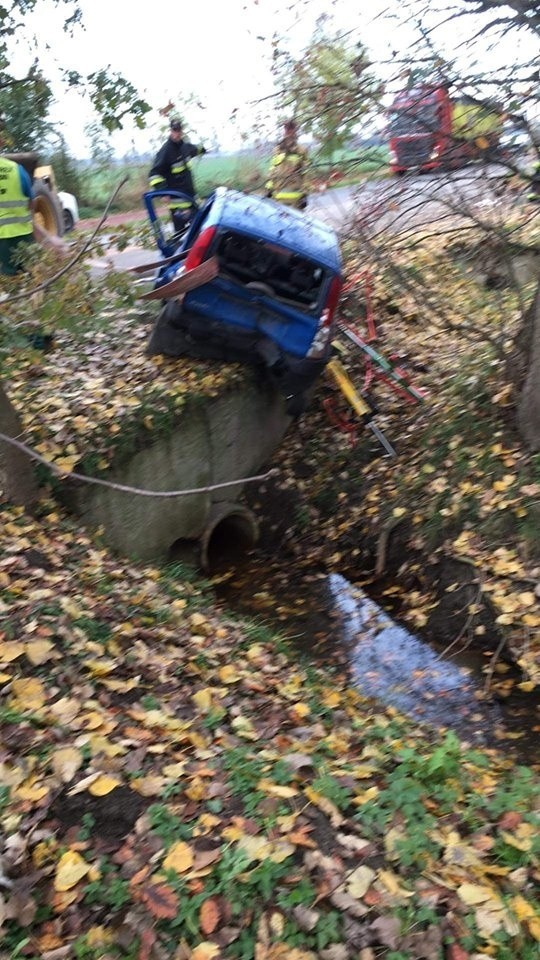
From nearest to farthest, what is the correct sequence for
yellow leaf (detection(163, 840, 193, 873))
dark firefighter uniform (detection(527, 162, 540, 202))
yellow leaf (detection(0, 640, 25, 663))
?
yellow leaf (detection(163, 840, 193, 873)) → yellow leaf (detection(0, 640, 25, 663)) → dark firefighter uniform (detection(527, 162, 540, 202))

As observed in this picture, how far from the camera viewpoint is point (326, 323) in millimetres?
6945

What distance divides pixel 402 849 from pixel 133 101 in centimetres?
427

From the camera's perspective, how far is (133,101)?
14.1ft

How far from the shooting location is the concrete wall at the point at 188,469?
631 centimetres

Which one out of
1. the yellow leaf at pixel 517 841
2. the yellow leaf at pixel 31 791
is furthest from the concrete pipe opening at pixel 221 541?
the yellow leaf at pixel 517 841

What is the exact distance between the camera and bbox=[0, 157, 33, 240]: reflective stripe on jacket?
24.0 ft

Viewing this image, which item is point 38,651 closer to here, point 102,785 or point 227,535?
point 102,785

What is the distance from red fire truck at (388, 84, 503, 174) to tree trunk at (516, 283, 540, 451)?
129cm

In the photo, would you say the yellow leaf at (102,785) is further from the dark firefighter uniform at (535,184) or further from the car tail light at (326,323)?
the dark firefighter uniform at (535,184)

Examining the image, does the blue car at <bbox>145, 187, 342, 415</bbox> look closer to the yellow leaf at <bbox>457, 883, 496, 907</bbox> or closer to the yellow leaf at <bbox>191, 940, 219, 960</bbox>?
the yellow leaf at <bbox>457, 883, 496, 907</bbox>

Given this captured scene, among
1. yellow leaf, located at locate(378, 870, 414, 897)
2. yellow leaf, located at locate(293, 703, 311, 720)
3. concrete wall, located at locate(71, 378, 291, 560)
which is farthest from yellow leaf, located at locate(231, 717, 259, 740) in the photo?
concrete wall, located at locate(71, 378, 291, 560)

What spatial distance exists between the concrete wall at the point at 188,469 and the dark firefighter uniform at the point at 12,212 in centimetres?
250

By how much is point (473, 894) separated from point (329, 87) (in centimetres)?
575

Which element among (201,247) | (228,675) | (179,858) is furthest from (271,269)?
(179,858)
